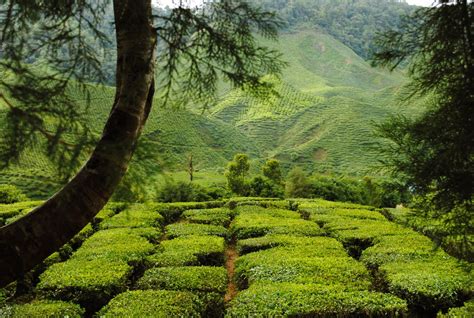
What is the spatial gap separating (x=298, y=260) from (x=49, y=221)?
21.9 ft

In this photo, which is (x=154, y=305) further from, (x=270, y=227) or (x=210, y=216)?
(x=210, y=216)

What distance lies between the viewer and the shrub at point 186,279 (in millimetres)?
7387

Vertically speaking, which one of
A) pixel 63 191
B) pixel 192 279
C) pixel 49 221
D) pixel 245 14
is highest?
pixel 245 14

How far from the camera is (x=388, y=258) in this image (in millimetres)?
8992

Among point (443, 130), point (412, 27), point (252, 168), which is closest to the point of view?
point (443, 130)

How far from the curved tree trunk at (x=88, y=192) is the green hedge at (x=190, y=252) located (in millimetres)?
6220

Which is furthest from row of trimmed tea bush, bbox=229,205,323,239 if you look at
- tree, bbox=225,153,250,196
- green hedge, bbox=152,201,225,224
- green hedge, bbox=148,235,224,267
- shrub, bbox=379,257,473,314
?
tree, bbox=225,153,250,196

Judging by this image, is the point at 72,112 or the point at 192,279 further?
the point at 192,279

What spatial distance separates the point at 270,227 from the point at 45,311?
6868mm

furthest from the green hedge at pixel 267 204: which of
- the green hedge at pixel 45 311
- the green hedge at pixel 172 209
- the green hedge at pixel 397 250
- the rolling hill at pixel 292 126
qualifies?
the rolling hill at pixel 292 126

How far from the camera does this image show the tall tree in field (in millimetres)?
2586

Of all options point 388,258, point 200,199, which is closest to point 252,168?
point 200,199

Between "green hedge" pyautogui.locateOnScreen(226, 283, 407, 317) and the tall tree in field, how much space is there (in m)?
3.49

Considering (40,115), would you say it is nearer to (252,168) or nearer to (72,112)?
(72,112)
